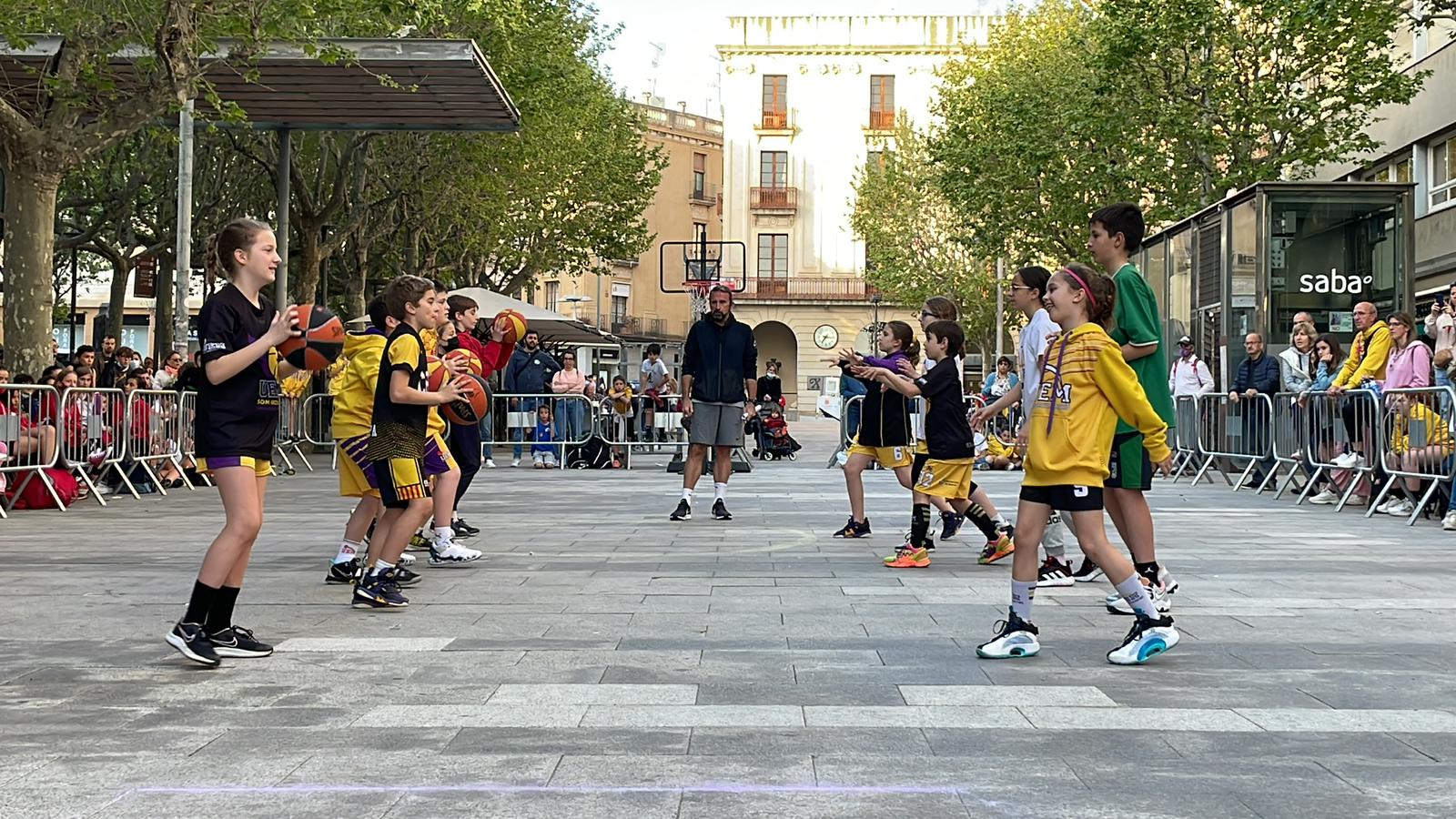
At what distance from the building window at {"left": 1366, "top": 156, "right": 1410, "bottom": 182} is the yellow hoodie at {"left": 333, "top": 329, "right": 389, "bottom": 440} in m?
26.8

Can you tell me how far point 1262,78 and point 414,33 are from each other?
1392 cm

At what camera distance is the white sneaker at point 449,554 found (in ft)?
33.8

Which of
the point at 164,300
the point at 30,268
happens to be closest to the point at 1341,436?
the point at 30,268

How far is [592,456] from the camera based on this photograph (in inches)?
995

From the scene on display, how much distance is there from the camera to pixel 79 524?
1363cm

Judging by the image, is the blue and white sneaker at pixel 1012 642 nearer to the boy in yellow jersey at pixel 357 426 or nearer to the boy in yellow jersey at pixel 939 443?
the boy in yellow jersey at pixel 939 443

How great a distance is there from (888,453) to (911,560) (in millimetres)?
1357

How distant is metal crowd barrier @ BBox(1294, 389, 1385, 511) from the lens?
15.3 m

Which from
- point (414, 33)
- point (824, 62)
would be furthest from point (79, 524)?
point (824, 62)

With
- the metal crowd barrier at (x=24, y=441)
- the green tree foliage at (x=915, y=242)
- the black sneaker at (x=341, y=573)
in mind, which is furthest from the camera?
the green tree foliage at (x=915, y=242)

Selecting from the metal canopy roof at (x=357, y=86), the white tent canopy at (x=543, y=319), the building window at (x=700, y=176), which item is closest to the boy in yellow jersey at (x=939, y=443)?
the metal canopy roof at (x=357, y=86)

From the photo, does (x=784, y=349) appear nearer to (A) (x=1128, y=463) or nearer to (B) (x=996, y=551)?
(B) (x=996, y=551)

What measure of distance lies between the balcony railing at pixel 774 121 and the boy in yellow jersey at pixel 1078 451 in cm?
6880

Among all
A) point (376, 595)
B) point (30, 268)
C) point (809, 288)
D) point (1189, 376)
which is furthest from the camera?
point (809, 288)
